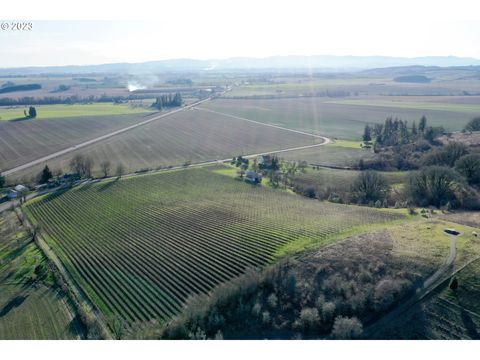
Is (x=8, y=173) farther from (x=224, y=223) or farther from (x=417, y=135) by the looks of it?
(x=417, y=135)

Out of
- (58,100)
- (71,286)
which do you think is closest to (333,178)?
(71,286)

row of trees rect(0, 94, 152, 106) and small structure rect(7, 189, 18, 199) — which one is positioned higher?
row of trees rect(0, 94, 152, 106)

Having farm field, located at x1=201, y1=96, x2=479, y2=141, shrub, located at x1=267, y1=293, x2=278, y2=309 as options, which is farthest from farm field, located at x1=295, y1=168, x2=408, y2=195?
farm field, located at x1=201, y1=96, x2=479, y2=141

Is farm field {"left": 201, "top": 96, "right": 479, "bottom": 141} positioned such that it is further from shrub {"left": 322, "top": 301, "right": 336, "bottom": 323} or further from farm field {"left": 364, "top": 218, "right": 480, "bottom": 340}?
shrub {"left": 322, "top": 301, "right": 336, "bottom": 323}

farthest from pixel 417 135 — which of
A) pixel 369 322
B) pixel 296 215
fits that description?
pixel 369 322

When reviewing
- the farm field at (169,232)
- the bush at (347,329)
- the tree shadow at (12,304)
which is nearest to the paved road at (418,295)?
the bush at (347,329)

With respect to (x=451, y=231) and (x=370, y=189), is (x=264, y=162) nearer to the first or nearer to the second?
(x=370, y=189)
